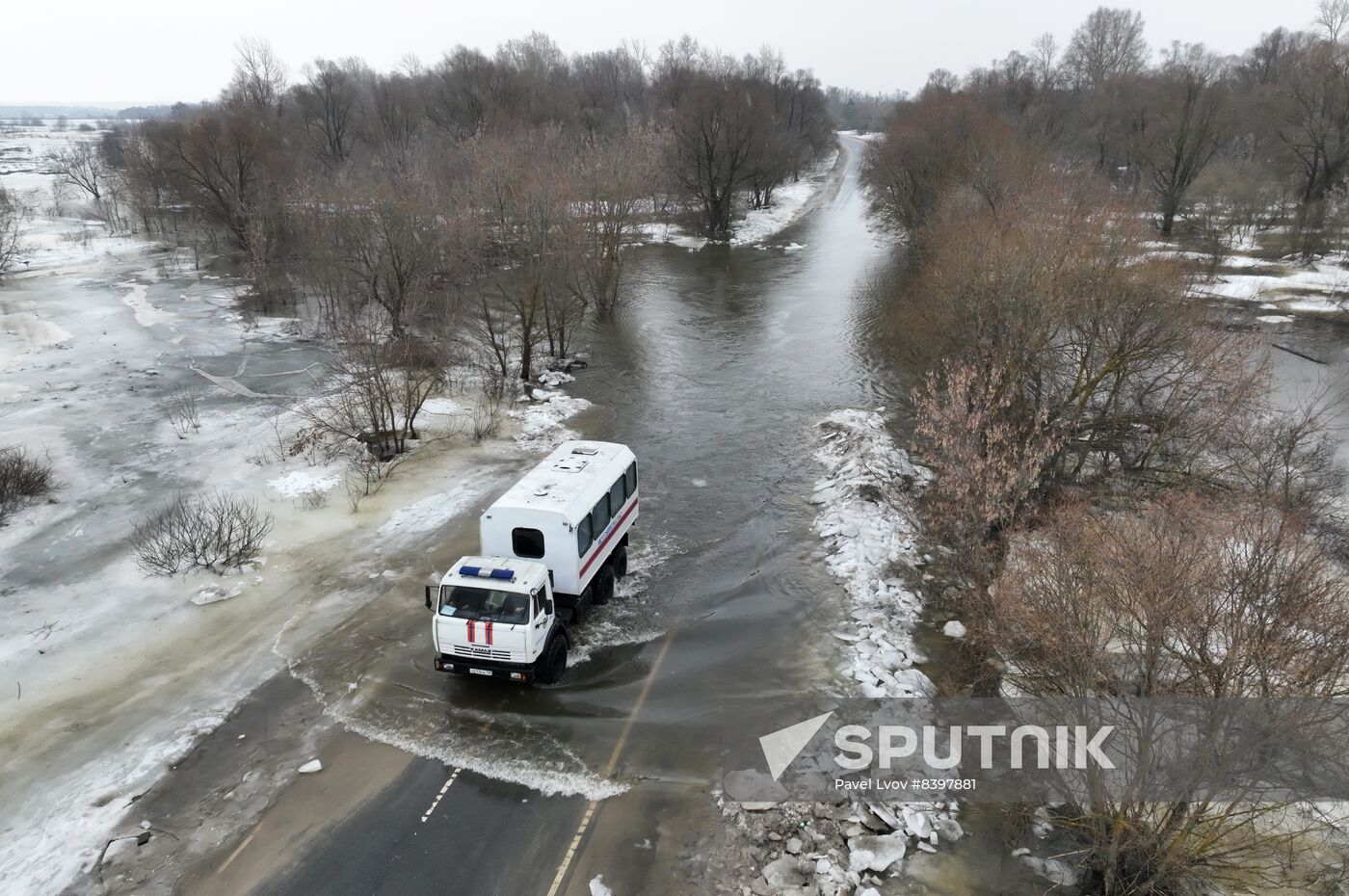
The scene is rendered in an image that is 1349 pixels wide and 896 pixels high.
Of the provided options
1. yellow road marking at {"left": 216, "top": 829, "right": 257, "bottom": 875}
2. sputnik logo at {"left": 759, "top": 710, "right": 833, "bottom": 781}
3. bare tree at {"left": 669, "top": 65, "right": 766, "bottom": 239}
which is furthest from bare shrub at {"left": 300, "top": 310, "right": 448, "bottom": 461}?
bare tree at {"left": 669, "top": 65, "right": 766, "bottom": 239}

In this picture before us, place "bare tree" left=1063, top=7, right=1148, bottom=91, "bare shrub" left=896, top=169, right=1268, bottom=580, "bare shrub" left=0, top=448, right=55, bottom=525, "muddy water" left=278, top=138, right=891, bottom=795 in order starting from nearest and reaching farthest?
"muddy water" left=278, top=138, right=891, bottom=795 < "bare shrub" left=896, top=169, right=1268, bottom=580 < "bare shrub" left=0, top=448, right=55, bottom=525 < "bare tree" left=1063, top=7, right=1148, bottom=91

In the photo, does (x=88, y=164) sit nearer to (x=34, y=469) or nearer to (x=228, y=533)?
(x=34, y=469)

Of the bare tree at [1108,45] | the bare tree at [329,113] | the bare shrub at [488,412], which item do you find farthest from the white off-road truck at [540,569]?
the bare tree at [1108,45]

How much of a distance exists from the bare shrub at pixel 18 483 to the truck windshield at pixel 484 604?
48.1 feet

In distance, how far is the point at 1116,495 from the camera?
17.9m

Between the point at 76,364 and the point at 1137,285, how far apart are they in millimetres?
41356

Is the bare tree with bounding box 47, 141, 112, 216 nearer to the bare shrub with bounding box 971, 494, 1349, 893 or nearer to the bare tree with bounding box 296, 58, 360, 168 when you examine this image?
the bare tree with bounding box 296, 58, 360, 168

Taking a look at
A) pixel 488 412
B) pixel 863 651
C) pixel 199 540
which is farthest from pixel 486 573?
pixel 488 412

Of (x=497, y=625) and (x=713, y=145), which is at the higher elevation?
(x=713, y=145)

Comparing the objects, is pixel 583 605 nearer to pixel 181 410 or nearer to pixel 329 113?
pixel 181 410

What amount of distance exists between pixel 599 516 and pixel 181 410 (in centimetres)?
2073

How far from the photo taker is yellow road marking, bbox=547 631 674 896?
→ 10.2 meters

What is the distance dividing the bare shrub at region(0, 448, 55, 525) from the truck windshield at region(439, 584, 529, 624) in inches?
577

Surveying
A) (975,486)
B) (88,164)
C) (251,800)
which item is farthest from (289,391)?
(88,164)
